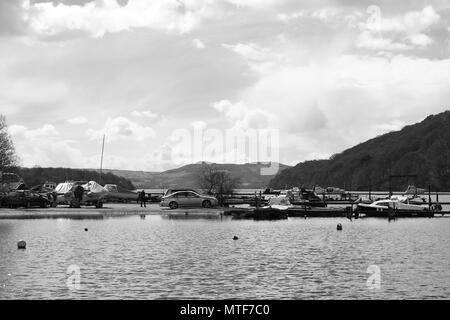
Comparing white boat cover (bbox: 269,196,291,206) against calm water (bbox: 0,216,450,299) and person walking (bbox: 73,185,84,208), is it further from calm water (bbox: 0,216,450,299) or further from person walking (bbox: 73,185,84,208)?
calm water (bbox: 0,216,450,299)

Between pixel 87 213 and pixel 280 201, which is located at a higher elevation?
pixel 280 201

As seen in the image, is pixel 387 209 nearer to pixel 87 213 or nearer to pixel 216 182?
pixel 87 213

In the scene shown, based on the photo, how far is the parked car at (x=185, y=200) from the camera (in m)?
85.2

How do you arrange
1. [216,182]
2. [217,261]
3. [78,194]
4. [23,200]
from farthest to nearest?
[216,182]
[23,200]
[78,194]
[217,261]

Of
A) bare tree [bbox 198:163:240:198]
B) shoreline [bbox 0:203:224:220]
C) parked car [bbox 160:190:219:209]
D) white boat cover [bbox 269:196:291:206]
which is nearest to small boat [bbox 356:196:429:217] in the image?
white boat cover [bbox 269:196:291:206]

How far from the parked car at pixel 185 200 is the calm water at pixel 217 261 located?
1880 cm

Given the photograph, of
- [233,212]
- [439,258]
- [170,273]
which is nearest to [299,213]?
[233,212]

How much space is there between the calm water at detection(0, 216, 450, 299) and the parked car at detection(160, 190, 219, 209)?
18.8 meters

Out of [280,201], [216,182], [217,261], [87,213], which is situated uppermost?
[216,182]

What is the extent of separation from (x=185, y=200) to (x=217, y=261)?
45.7 m

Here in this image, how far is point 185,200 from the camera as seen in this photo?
8531cm

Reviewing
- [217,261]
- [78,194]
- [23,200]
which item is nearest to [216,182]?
[78,194]

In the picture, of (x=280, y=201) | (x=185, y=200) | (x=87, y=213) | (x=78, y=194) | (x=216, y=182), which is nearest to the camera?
(x=87, y=213)

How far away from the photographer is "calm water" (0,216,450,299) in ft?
98.0
